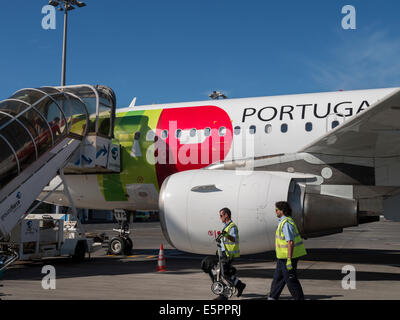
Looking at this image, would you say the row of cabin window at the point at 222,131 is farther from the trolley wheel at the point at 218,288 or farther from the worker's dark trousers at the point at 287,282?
the trolley wheel at the point at 218,288

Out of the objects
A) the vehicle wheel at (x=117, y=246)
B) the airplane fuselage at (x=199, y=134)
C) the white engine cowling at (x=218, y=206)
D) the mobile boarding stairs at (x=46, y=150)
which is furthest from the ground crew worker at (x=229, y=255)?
the vehicle wheel at (x=117, y=246)

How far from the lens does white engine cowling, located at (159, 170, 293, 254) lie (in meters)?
8.08

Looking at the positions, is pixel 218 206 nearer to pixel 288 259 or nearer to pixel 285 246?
pixel 285 246

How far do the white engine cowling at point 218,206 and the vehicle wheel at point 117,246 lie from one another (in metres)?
5.17

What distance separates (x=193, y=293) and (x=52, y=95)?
6.77 m

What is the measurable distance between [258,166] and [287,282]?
3743mm

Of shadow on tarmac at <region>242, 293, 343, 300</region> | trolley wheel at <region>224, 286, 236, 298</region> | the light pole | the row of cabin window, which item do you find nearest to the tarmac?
shadow on tarmac at <region>242, 293, 343, 300</region>

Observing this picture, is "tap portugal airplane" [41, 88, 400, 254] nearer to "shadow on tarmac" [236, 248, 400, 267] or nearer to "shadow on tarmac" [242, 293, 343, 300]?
"shadow on tarmac" [242, 293, 343, 300]

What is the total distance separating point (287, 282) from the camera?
20.4ft

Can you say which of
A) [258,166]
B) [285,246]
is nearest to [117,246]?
[258,166]

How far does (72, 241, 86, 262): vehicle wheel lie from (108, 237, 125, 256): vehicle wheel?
3.99ft

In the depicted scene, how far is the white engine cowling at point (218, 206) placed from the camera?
26.5 ft

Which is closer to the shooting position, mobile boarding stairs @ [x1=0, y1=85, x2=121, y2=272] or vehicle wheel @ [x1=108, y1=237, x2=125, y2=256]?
mobile boarding stairs @ [x1=0, y1=85, x2=121, y2=272]
